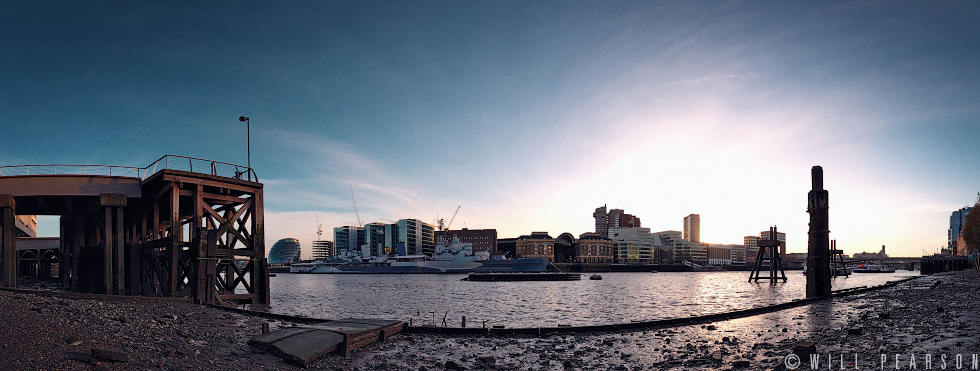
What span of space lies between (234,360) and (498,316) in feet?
74.8

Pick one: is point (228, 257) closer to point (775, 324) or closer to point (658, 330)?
point (658, 330)

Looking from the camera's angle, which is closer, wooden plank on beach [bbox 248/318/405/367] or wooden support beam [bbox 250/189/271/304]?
wooden plank on beach [bbox 248/318/405/367]

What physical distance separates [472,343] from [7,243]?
2933cm

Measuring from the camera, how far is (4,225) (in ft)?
95.0

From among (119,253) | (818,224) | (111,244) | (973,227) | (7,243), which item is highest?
(818,224)

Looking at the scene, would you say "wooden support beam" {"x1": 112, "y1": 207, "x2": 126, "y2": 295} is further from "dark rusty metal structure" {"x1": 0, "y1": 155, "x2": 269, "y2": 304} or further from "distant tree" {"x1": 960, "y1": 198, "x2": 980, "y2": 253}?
"distant tree" {"x1": 960, "y1": 198, "x2": 980, "y2": 253}

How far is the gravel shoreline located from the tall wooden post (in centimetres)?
920

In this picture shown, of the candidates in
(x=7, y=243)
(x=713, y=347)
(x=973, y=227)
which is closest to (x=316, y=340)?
(x=713, y=347)

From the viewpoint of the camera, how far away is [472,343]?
20.3m

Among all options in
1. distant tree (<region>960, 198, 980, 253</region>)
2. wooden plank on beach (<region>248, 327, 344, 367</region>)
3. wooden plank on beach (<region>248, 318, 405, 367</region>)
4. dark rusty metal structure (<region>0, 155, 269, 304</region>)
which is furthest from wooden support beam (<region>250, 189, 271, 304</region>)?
distant tree (<region>960, 198, 980, 253</region>)

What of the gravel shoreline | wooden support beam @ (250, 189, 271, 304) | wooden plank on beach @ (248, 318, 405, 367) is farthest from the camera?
wooden support beam @ (250, 189, 271, 304)

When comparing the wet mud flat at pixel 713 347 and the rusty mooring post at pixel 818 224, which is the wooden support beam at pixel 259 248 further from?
the rusty mooring post at pixel 818 224

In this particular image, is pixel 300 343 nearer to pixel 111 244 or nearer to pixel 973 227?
pixel 111 244

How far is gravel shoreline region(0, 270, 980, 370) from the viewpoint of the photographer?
13141 millimetres
